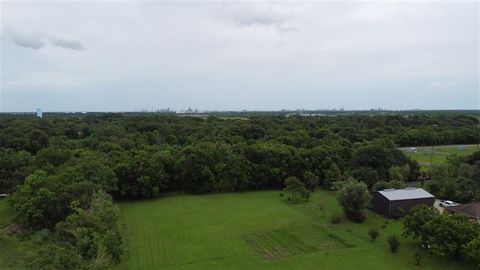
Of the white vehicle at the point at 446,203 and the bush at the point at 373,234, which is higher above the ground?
the white vehicle at the point at 446,203

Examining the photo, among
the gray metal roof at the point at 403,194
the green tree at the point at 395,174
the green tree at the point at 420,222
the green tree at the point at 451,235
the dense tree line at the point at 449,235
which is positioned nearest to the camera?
the dense tree line at the point at 449,235

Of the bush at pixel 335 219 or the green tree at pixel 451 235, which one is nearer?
the green tree at pixel 451 235

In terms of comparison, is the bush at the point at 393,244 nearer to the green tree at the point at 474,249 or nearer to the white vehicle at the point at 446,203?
the green tree at the point at 474,249

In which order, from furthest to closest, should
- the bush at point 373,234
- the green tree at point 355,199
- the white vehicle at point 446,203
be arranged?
the white vehicle at point 446,203 → the green tree at point 355,199 → the bush at point 373,234

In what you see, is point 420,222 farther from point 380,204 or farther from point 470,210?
point 380,204

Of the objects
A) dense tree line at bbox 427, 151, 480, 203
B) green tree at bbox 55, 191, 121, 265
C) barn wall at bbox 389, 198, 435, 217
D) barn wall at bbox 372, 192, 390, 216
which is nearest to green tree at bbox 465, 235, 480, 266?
barn wall at bbox 389, 198, 435, 217

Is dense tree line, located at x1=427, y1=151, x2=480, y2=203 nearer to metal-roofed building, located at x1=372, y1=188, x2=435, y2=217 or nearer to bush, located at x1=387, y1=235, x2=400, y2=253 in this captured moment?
metal-roofed building, located at x1=372, y1=188, x2=435, y2=217

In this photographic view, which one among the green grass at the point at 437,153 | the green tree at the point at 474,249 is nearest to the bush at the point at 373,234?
the green tree at the point at 474,249

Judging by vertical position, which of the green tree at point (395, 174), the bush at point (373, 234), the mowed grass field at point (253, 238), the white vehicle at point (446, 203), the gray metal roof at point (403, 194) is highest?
the green tree at point (395, 174)
